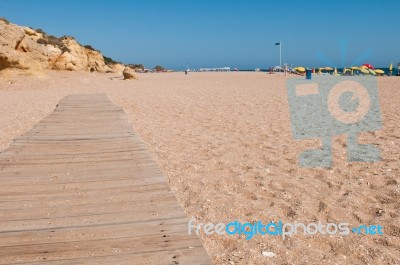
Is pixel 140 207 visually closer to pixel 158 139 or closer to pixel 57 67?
pixel 158 139

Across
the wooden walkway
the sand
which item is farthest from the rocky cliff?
the wooden walkway

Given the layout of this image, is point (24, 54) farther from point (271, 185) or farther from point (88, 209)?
point (88, 209)

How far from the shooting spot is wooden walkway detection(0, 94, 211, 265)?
2.20 metres

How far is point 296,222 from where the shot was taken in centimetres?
342

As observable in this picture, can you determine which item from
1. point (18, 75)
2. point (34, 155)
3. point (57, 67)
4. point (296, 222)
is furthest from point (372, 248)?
point (57, 67)

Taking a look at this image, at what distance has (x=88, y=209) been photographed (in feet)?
9.46

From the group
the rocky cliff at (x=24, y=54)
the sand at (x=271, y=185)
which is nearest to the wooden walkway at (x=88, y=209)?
the sand at (x=271, y=185)

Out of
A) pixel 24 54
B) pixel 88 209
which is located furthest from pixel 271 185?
pixel 24 54

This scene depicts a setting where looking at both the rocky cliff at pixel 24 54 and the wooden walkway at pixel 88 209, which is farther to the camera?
the rocky cliff at pixel 24 54

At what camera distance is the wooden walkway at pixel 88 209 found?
2.20m

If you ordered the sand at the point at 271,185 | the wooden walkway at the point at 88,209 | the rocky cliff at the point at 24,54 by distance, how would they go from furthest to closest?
the rocky cliff at the point at 24,54
the sand at the point at 271,185
the wooden walkway at the point at 88,209

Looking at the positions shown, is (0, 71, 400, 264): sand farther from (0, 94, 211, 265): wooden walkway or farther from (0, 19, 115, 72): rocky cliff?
(0, 19, 115, 72): rocky cliff

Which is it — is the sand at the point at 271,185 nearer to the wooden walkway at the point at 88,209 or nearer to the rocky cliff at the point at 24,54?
the wooden walkway at the point at 88,209

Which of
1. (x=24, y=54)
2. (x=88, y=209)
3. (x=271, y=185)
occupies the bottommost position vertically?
(x=271, y=185)
